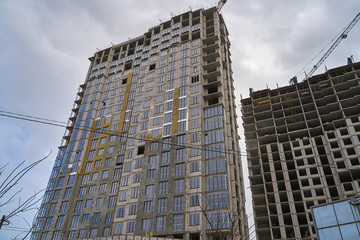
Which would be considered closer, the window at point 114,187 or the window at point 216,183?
the window at point 216,183

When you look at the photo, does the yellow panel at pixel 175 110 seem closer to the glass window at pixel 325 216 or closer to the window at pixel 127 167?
the window at pixel 127 167

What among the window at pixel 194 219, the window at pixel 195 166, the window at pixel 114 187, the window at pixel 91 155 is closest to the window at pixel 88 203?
the window at pixel 114 187

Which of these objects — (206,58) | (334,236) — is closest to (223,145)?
(206,58)

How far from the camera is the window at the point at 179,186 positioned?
55094 mm

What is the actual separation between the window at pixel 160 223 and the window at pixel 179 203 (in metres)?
3.03

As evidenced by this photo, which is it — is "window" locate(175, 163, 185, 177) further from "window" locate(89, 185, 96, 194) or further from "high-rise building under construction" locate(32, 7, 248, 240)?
"window" locate(89, 185, 96, 194)

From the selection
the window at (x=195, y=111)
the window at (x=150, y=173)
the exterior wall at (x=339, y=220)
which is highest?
the window at (x=195, y=111)

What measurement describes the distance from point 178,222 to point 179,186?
6.94 metres

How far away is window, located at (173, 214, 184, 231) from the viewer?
51022 millimetres

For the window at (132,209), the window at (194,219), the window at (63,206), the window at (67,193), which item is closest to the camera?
the window at (194,219)

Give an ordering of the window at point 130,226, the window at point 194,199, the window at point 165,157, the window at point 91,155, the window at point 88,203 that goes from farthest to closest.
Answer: the window at point 91,155
the window at point 88,203
the window at point 165,157
the window at point 130,226
the window at point 194,199

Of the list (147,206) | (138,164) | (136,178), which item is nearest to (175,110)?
(138,164)

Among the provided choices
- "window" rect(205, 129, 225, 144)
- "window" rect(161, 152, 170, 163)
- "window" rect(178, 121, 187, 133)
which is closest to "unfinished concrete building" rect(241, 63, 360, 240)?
"window" rect(205, 129, 225, 144)

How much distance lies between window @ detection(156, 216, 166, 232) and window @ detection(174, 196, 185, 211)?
9.95ft
